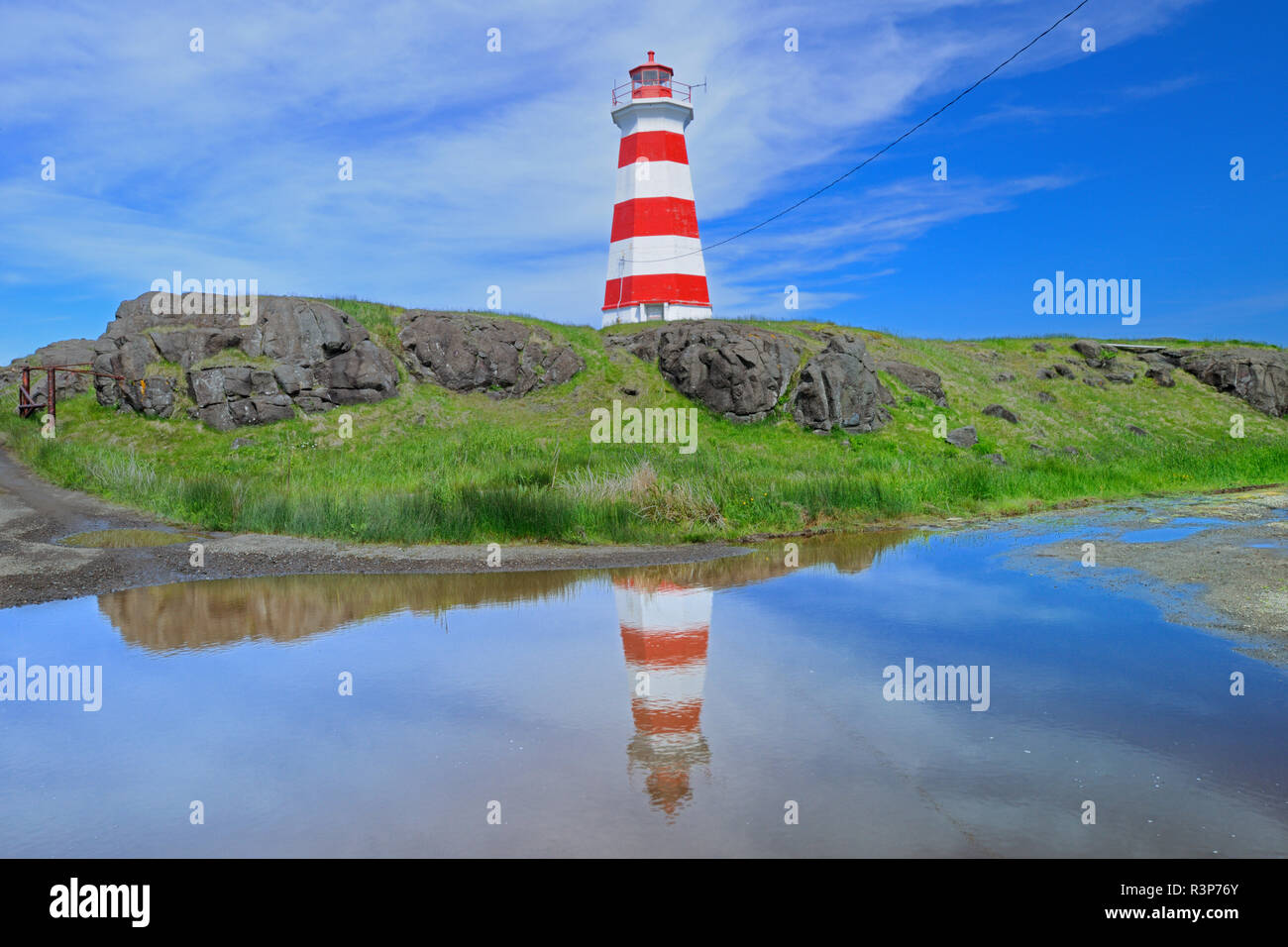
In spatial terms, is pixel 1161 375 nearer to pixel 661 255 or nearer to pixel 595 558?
pixel 661 255

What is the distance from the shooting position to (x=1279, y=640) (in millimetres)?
8289

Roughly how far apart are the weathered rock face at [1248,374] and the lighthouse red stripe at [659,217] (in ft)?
85.0

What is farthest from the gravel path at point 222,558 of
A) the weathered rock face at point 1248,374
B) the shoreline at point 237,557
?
the weathered rock face at point 1248,374

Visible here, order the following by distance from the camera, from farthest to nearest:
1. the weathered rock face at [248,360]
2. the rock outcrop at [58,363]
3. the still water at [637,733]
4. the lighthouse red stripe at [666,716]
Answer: the rock outcrop at [58,363]
the weathered rock face at [248,360]
the lighthouse red stripe at [666,716]
the still water at [637,733]

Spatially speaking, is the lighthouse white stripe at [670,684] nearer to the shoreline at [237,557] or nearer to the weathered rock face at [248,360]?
the shoreline at [237,557]

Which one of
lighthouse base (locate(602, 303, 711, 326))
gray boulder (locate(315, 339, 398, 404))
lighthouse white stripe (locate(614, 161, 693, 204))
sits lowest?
gray boulder (locate(315, 339, 398, 404))

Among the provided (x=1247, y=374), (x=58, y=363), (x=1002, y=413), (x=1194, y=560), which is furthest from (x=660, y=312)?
(x=1247, y=374)

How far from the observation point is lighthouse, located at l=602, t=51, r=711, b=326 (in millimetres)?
33812

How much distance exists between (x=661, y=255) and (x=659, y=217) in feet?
4.50

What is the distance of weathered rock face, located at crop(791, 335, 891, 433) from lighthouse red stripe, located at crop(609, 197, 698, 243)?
791 centimetres

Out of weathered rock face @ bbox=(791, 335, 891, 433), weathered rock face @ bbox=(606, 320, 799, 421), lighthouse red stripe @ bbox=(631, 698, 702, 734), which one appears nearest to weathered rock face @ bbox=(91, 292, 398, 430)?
weathered rock face @ bbox=(606, 320, 799, 421)

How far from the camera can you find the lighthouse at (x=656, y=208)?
33812 mm

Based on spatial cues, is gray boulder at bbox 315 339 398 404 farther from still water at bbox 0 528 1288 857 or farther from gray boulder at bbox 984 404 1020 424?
gray boulder at bbox 984 404 1020 424
